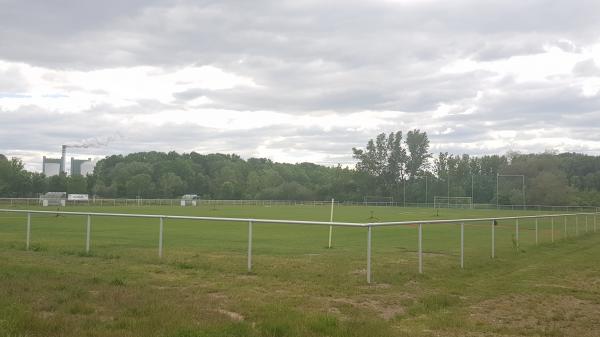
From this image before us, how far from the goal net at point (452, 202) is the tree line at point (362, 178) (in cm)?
152

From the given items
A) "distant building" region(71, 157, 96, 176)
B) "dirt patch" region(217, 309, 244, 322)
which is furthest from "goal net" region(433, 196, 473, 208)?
"distant building" region(71, 157, 96, 176)

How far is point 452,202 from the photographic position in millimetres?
93000

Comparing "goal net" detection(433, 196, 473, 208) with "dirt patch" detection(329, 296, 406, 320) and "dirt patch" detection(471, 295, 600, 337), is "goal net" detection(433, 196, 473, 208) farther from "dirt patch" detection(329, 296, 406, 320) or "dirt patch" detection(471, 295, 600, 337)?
"dirt patch" detection(329, 296, 406, 320)

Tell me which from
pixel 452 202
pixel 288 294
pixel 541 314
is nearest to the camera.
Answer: pixel 541 314

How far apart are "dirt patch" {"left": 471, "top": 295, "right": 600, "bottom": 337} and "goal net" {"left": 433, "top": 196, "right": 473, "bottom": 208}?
7621 cm

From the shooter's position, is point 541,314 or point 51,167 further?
point 51,167

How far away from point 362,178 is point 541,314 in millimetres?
122733

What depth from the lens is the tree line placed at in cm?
8469

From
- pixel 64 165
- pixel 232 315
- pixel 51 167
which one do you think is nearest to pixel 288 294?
pixel 232 315

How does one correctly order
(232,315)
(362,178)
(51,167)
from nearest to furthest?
(232,315)
(362,178)
(51,167)

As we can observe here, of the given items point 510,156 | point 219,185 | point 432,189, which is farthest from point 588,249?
point 219,185

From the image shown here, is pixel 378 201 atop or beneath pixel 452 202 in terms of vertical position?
beneath

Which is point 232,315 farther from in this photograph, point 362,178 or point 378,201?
point 362,178

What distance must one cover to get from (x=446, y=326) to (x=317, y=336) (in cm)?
203
